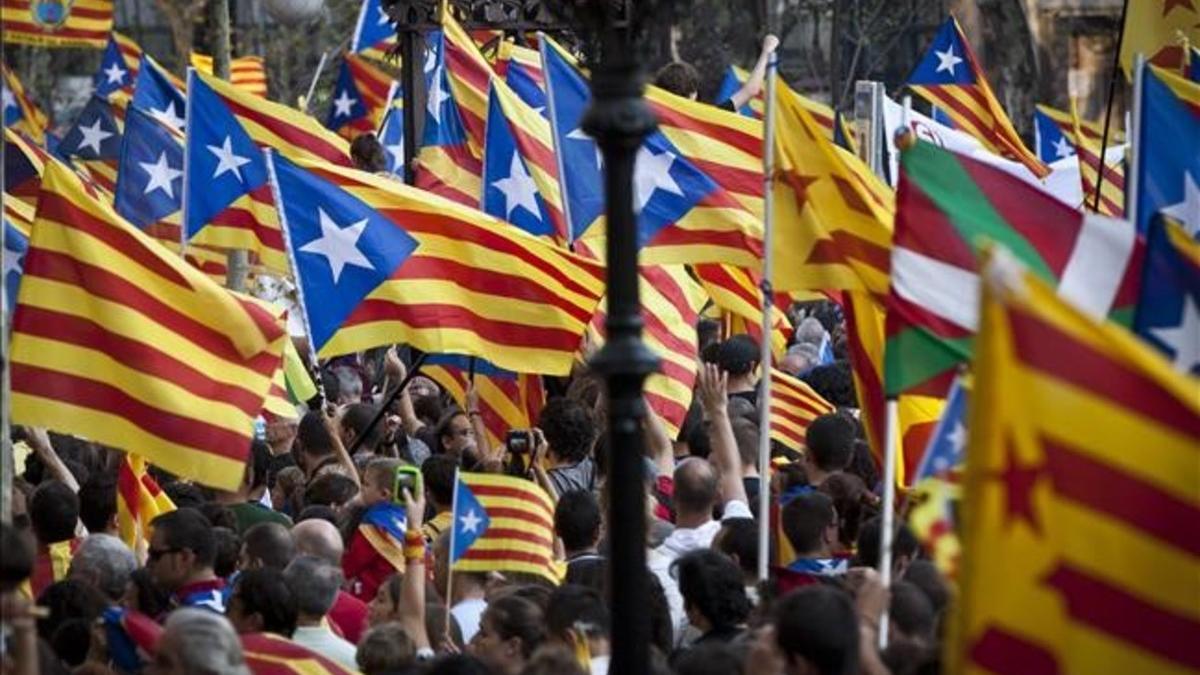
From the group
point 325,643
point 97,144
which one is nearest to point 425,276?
point 325,643

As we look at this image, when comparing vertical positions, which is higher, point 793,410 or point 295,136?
point 295,136

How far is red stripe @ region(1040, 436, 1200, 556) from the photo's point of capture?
23.4 ft

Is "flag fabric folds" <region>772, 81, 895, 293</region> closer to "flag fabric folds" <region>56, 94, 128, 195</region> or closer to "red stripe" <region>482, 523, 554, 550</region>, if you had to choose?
"red stripe" <region>482, 523, 554, 550</region>

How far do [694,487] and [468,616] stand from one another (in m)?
0.97

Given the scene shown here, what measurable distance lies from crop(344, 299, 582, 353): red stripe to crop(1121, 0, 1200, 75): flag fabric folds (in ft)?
10.9

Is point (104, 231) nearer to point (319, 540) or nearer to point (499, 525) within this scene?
point (319, 540)

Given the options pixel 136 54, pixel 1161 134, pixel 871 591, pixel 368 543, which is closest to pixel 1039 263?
pixel 871 591

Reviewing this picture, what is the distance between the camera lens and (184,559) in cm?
1078

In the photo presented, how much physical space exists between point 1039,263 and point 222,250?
11.1 metres

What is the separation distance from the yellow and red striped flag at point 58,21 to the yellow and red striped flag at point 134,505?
48.1 feet

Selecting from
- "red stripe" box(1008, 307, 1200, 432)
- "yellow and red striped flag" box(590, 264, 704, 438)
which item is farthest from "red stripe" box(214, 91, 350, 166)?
→ "red stripe" box(1008, 307, 1200, 432)

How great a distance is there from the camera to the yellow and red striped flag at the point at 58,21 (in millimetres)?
28469

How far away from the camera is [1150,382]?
23.7ft

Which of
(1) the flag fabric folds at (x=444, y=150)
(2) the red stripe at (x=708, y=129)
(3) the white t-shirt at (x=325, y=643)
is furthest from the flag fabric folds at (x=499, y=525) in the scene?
(1) the flag fabric folds at (x=444, y=150)
